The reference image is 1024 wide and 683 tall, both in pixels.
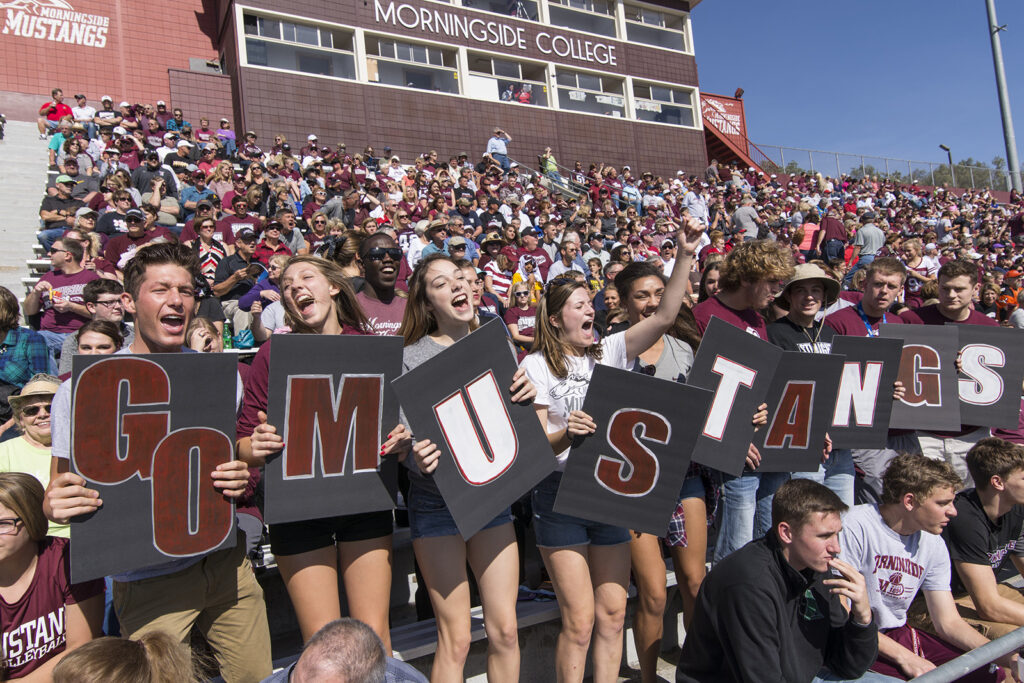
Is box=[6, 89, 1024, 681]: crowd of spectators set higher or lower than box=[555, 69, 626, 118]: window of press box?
lower

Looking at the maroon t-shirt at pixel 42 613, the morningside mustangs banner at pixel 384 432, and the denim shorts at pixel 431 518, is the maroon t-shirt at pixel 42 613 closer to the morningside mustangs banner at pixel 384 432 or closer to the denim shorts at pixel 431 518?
the morningside mustangs banner at pixel 384 432

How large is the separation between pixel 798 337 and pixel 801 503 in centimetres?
152

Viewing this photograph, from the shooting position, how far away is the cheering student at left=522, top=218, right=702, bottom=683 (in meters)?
2.79

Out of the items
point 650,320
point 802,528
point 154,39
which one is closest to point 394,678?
point 802,528

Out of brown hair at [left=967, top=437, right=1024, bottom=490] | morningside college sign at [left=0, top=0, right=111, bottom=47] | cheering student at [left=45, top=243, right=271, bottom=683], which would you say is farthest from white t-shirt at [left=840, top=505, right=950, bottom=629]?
morningside college sign at [left=0, top=0, right=111, bottom=47]

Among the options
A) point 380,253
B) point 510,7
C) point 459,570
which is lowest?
point 459,570

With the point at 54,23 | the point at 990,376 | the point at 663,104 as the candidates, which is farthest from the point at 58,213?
the point at 663,104

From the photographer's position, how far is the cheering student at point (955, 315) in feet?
15.2

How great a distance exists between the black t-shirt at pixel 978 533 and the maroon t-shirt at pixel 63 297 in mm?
6378

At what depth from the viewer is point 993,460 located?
143 inches

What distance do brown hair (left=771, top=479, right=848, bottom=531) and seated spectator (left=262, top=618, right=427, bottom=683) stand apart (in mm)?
1556

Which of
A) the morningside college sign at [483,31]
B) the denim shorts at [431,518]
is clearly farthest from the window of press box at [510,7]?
the denim shorts at [431,518]

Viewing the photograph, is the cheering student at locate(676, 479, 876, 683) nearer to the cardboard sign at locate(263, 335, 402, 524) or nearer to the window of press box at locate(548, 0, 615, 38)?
the cardboard sign at locate(263, 335, 402, 524)

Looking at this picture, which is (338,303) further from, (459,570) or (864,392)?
(864,392)
